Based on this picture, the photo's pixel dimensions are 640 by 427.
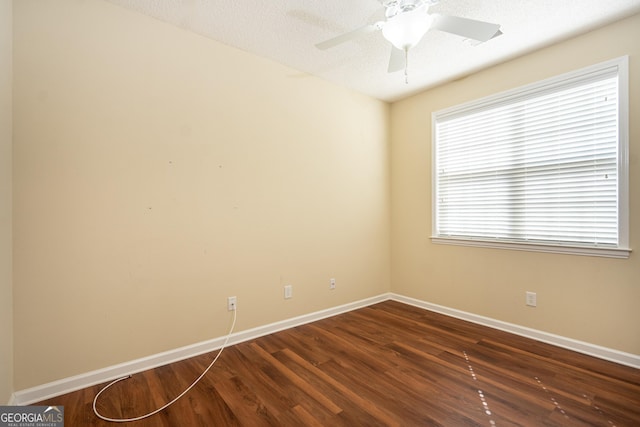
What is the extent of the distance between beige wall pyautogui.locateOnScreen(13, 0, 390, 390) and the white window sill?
137cm

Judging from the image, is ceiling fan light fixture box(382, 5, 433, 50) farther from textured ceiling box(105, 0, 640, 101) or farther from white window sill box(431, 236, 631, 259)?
white window sill box(431, 236, 631, 259)

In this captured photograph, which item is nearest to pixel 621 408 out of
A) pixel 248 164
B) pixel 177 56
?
pixel 248 164

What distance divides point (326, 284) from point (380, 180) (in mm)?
1523

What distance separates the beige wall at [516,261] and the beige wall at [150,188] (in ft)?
3.55

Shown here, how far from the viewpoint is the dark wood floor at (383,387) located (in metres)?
1.69

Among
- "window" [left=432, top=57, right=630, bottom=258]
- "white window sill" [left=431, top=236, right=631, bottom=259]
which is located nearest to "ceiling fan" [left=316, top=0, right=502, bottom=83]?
Result: "window" [left=432, top=57, right=630, bottom=258]

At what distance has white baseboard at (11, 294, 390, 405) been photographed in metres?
1.83

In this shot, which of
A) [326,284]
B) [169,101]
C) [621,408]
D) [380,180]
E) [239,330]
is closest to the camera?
[621,408]

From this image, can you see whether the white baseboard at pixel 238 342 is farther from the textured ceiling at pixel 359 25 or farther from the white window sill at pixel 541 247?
the textured ceiling at pixel 359 25

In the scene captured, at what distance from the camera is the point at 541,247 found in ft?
8.69

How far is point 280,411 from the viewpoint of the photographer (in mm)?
1745

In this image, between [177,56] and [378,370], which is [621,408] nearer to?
[378,370]
